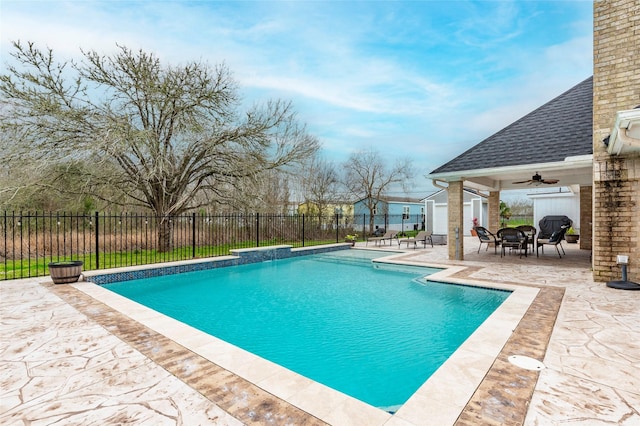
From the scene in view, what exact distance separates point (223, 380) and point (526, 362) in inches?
113

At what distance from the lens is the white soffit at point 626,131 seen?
4.62 m

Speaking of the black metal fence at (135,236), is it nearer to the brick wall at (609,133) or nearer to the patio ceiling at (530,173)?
the patio ceiling at (530,173)

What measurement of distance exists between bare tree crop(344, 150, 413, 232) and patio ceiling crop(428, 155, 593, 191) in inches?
471

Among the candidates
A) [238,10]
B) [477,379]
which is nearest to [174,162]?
[238,10]

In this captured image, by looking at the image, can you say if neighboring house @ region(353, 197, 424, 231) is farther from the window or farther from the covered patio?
the covered patio

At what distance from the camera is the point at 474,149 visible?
1042cm

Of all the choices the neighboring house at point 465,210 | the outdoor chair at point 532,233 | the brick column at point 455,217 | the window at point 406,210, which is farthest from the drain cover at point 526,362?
the window at point 406,210

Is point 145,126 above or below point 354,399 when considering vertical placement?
above

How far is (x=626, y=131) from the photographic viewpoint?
5078mm

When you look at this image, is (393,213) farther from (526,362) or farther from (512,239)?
(526,362)

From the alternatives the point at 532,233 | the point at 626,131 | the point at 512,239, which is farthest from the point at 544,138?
the point at 532,233

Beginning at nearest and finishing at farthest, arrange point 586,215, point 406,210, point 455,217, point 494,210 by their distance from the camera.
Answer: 1. point 455,217
2. point 586,215
3. point 494,210
4. point 406,210

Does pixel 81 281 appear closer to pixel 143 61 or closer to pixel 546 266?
pixel 143 61

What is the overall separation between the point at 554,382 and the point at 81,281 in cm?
873
